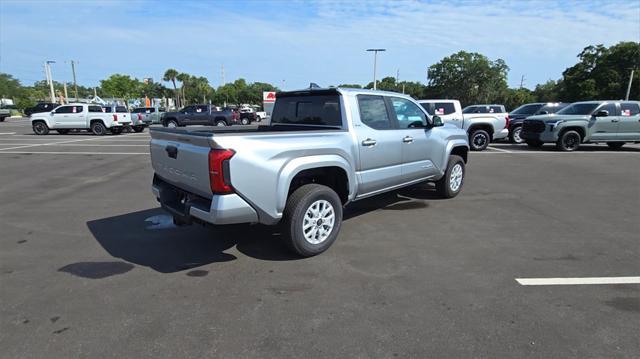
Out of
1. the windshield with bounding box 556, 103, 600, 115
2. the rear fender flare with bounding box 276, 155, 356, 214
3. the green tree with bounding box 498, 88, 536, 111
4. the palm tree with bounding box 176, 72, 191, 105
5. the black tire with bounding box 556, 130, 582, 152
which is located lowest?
the black tire with bounding box 556, 130, 582, 152

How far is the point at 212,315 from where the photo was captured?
322 cm

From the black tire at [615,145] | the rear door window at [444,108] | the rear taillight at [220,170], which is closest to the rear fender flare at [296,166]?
the rear taillight at [220,170]

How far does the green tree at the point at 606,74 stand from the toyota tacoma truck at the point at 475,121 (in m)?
48.4

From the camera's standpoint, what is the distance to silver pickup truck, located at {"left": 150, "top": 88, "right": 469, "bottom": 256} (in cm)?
370

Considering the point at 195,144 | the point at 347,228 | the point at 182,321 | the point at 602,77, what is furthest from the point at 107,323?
the point at 602,77

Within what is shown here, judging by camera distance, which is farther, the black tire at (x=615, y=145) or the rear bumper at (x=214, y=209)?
the black tire at (x=615, y=145)

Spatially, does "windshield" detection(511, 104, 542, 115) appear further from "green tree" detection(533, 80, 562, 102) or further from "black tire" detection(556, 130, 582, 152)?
"green tree" detection(533, 80, 562, 102)

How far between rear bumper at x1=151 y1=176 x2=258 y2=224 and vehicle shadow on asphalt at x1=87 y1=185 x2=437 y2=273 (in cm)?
46

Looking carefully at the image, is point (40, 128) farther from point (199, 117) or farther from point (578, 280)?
point (578, 280)

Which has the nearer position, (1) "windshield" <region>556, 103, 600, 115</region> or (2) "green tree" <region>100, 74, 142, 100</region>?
(1) "windshield" <region>556, 103, 600, 115</region>

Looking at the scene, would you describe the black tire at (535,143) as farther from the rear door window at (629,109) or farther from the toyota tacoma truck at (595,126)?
the rear door window at (629,109)

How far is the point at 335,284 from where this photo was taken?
12.3 ft

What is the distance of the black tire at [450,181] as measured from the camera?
22.8ft

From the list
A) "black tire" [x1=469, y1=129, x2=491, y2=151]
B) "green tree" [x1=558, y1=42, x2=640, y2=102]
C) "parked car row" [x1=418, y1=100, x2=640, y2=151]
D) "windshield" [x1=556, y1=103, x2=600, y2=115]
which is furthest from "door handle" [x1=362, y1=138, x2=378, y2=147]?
"green tree" [x1=558, y1=42, x2=640, y2=102]
